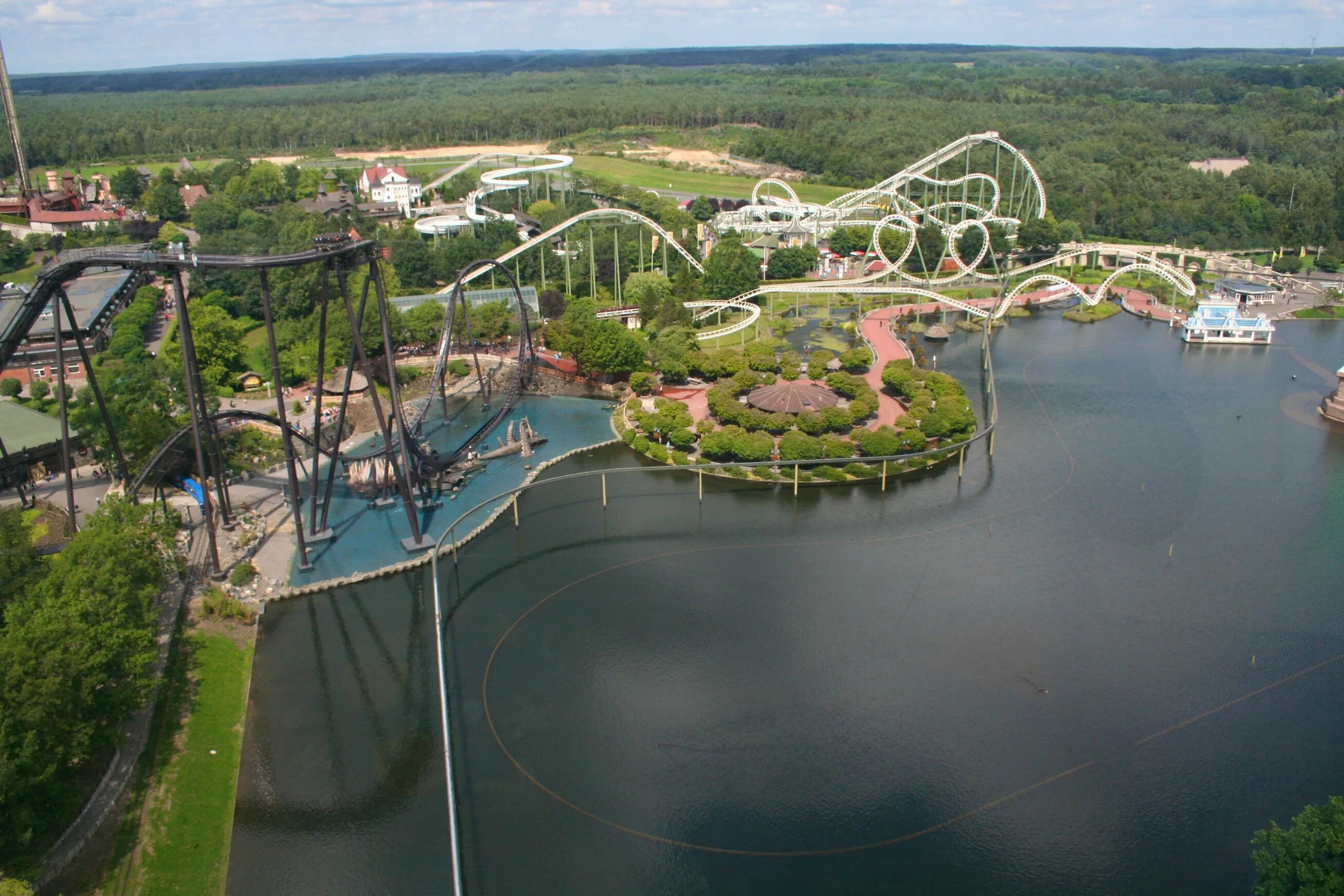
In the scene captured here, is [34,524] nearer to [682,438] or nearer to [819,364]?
[682,438]

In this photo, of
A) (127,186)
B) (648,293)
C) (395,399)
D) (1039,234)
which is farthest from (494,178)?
(395,399)

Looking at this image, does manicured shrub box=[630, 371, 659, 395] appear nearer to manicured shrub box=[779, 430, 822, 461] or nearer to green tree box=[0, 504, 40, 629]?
manicured shrub box=[779, 430, 822, 461]

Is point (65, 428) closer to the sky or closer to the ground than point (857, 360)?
closer to the sky

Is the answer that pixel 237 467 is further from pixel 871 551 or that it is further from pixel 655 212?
pixel 655 212

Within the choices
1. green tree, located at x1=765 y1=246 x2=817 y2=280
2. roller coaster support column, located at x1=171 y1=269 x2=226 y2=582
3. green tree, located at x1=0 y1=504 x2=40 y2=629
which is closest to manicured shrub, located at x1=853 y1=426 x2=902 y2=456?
roller coaster support column, located at x1=171 y1=269 x2=226 y2=582

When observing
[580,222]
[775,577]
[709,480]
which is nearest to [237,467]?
[709,480]

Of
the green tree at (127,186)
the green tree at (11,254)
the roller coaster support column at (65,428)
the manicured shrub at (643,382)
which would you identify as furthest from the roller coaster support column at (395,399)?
the green tree at (127,186)

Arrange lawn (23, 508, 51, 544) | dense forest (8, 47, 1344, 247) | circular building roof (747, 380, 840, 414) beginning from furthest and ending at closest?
dense forest (8, 47, 1344, 247) < circular building roof (747, 380, 840, 414) < lawn (23, 508, 51, 544)

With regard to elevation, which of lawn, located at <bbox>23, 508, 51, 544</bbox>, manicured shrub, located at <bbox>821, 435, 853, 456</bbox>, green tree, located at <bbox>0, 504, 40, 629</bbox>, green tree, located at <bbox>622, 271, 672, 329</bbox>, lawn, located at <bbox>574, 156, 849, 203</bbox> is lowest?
manicured shrub, located at <bbox>821, 435, 853, 456</bbox>
